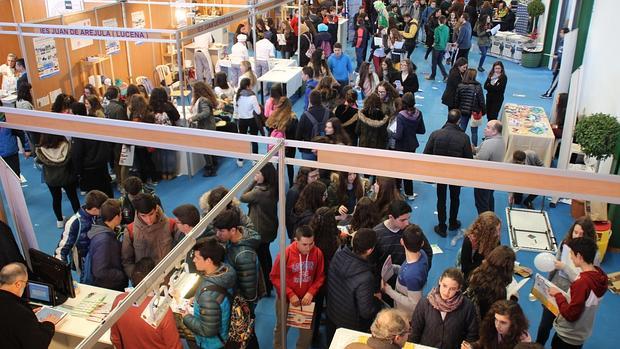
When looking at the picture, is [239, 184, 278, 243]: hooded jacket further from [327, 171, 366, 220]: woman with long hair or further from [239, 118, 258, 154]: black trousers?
[239, 118, 258, 154]: black trousers

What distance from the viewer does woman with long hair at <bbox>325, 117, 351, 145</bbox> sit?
5.57 m

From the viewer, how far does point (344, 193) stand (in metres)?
4.90

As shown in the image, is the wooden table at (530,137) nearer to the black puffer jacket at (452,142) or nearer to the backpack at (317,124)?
the black puffer jacket at (452,142)

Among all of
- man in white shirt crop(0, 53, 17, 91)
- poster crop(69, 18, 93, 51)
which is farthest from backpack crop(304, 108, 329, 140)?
man in white shirt crop(0, 53, 17, 91)

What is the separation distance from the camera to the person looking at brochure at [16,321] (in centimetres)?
276

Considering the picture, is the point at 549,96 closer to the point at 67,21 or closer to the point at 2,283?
the point at 67,21

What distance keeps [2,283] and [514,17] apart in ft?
48.4

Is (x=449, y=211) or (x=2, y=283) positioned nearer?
(x=2, y=283)

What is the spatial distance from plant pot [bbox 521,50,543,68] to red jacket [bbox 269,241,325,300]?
37.0 feet

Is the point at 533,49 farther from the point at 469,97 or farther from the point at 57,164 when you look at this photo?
the point at 57,164

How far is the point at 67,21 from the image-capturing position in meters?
8.70

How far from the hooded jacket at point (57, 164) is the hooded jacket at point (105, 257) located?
209cm

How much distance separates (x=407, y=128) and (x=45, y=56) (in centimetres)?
589

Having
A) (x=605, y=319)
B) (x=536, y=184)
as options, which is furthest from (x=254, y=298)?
(x=605, y=319)
